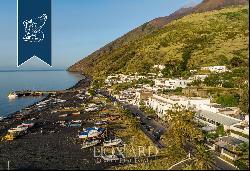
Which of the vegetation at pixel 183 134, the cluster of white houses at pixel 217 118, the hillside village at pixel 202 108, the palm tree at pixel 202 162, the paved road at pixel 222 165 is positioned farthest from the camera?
the hillside village at pixel 202 108

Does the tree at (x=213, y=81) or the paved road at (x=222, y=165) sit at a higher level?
the tree at (x=213, y=81)

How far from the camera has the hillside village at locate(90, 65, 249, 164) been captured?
49472 mm

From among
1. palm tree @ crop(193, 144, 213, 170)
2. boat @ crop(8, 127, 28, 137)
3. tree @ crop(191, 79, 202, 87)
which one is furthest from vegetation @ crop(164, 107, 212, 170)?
tree @ crop(191, 79, 202, 87)

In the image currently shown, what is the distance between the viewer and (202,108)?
6938 centimetres

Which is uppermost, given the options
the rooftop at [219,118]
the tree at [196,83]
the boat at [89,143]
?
the tree at [196,83]

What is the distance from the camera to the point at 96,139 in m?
59.6

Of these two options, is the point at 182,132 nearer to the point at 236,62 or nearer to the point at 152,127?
the point at 152,127

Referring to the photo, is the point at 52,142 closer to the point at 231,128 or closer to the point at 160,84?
the point at 231,128

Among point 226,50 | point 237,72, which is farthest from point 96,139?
point 226,50

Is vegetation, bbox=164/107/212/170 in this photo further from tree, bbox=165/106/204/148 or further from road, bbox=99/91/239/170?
road, bbox=99/91/239/170

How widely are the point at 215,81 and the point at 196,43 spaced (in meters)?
84.0

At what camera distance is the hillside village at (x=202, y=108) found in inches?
1948

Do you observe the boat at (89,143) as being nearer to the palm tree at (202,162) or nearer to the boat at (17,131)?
the boat at (17,131)

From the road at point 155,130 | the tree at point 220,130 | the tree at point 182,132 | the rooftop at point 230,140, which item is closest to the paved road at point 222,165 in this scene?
the road at point 155,130
